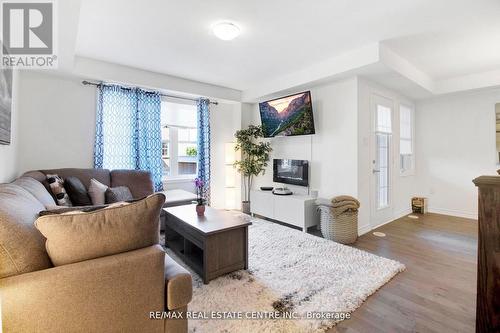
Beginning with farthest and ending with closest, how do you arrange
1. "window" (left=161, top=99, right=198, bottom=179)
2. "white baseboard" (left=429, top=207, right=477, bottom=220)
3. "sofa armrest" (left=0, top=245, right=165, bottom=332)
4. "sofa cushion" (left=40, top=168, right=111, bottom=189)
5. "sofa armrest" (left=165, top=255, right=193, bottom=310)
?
"window" (left=161, top=99, right=198, bottom=179) < "white baseboard" (left=429, top=207, right=477, bottom=220) < "sofa cushion" (left=40, top=168, right=111, bottom=189) < "sofa armrest" (left=165, top=255, right=193, bottom=310) < "sofa armrest" (left=0, top=245, right=165, bottom=332)

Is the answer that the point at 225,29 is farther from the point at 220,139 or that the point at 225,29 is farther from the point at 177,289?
the point at 220,139

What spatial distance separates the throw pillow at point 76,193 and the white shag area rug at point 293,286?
4.20ft

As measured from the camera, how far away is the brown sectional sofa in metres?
0.93

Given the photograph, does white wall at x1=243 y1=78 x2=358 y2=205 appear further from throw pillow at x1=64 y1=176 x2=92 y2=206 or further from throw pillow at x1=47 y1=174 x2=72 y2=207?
throw pillow at x1=47 y1=174 x2=72 y2=207

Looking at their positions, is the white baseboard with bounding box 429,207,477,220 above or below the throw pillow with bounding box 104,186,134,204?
below

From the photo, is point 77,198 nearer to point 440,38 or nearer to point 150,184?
point 150,184

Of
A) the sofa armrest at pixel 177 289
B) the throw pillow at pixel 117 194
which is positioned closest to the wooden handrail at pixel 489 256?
the sofa armrest at pixel 177 289

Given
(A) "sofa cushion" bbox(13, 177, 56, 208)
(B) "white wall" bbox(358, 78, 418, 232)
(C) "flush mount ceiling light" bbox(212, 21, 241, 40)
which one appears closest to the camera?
(A) "sofa cushion" bbox(13, 177, 56, 208)

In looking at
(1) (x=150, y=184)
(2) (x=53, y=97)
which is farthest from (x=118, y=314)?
(2) (x=53, y=97)

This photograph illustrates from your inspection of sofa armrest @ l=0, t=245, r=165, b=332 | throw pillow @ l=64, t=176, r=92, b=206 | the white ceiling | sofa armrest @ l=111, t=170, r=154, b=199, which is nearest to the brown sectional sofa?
sofa armrest @ l=0, t=245, r=165, b=332

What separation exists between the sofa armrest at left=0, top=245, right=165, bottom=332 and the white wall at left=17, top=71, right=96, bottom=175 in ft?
10.9

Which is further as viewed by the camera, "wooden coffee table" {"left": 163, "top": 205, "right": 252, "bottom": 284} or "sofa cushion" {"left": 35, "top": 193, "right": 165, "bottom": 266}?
"wooden coffee table" {"left": 163, "top": 205, "right": 252, "bottom": 284}

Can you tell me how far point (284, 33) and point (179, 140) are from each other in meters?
2.97

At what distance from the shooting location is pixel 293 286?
7.09ft
